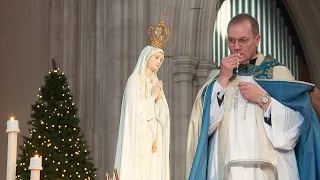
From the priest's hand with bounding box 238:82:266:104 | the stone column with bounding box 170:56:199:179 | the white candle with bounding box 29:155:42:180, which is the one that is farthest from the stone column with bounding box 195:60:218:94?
the white candle with bounding box 29:155:42:180

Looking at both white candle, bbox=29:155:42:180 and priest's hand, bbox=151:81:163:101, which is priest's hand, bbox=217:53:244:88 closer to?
white candle, bbox=29:155:42:180

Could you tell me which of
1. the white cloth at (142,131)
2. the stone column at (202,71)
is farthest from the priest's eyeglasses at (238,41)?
the stone column at (202,71)

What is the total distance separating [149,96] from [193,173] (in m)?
3.10

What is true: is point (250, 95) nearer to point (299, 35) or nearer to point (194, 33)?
point (194, 33)

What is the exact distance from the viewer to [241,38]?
17.7ft

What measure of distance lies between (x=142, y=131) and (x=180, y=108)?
417 centimetres

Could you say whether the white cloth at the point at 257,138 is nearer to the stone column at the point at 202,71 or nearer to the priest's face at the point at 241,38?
the priest's face at the point at 241,38

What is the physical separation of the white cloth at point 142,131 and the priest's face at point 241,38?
9.90 feet

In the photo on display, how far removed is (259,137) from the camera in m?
5.37

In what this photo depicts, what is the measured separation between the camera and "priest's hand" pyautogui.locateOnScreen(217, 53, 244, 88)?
17.5 ft

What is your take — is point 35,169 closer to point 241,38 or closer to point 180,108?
point 241,38

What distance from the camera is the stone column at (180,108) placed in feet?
40.5

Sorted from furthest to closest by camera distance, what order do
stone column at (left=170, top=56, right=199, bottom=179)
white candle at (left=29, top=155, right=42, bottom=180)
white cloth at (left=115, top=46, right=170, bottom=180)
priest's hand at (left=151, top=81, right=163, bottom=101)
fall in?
stone column at (left=170, top=56, right=199, bottom=179) → priest's hand at (left=151, top=81, right=163, bottom=101) → white cloth at (left=115, top=46, right=170, bottom=180) → white candle at (left=29, top=155, right=42, bottom=180)

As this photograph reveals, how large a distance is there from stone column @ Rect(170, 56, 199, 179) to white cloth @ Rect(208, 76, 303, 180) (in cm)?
691
